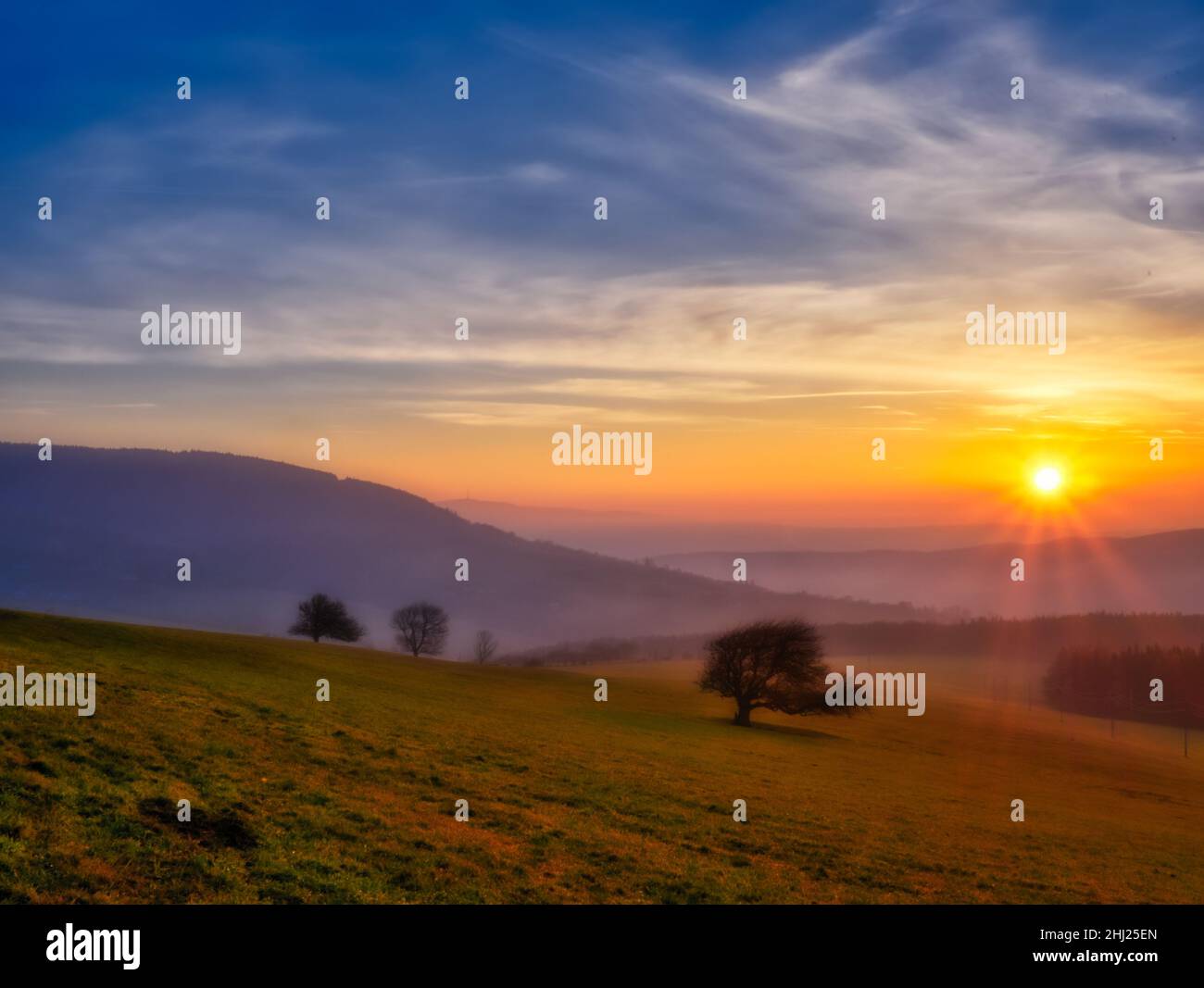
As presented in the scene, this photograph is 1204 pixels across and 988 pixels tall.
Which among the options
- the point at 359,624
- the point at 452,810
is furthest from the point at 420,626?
the point at 452,810

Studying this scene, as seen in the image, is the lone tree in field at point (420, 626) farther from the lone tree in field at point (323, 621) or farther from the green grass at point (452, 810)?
the green grass at point (452, 810)

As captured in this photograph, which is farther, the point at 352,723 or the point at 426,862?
the point at 352,723

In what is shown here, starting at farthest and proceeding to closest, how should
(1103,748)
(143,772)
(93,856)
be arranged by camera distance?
(1103,748)
(143,772)
(93,856)

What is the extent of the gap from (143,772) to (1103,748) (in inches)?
5032

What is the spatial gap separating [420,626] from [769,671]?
226 feet

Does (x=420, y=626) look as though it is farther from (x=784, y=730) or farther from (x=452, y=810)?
(x=452, y=810)

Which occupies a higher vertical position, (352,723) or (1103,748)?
(352,723)

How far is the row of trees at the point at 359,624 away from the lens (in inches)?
4417

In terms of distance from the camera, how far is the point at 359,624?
424 feet

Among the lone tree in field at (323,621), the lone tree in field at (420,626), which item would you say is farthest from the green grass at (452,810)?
the lone tree in field at (420,626)

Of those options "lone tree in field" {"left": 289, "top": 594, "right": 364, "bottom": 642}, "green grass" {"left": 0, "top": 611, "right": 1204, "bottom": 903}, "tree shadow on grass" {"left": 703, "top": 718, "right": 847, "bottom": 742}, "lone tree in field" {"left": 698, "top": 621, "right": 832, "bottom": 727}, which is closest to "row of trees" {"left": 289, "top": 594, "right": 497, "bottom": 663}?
"lone tree in field" {"left": 289, "top": 594, "right": 364, "bottom": 642}
